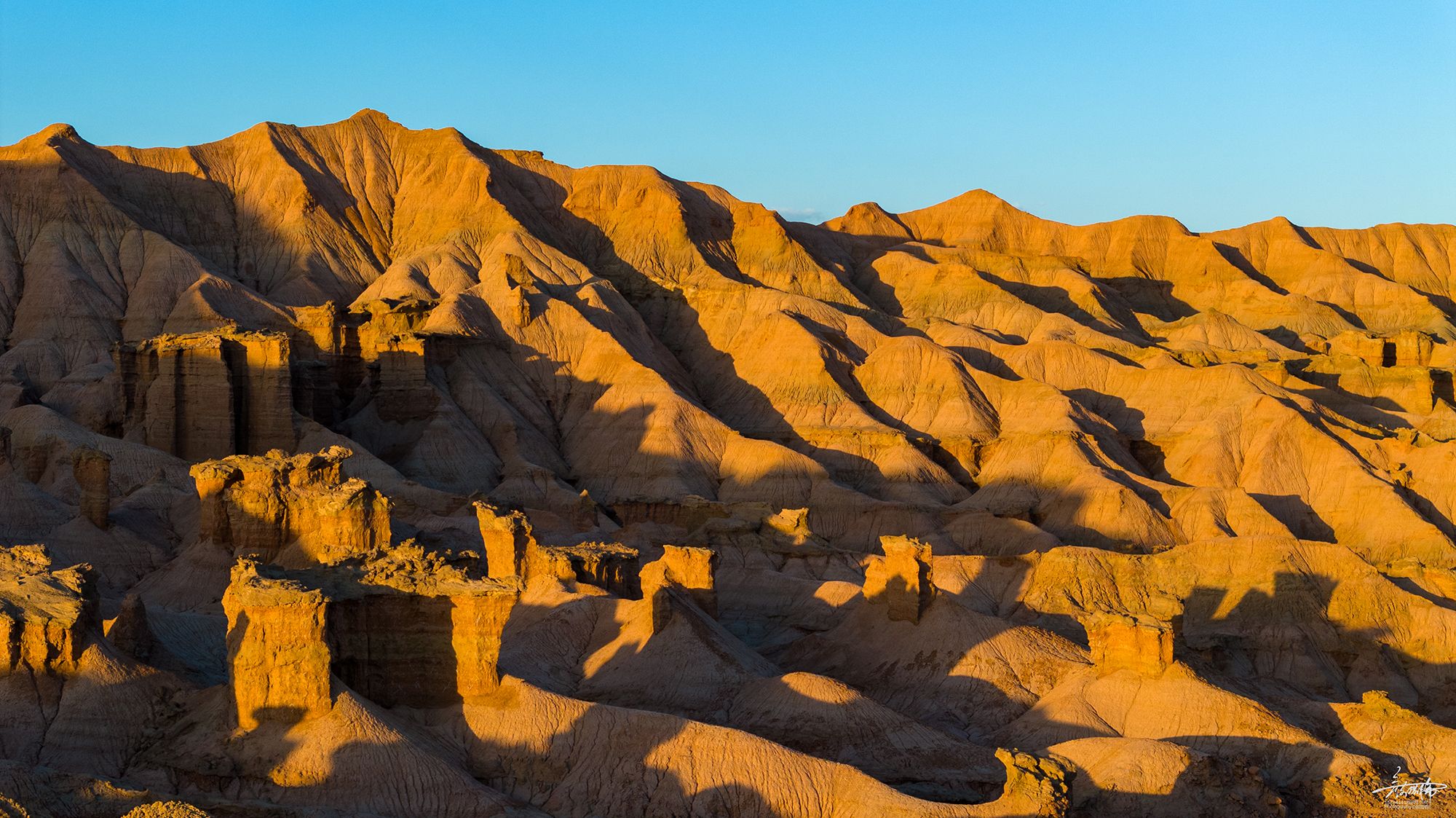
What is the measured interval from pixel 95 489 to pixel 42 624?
27.2 m

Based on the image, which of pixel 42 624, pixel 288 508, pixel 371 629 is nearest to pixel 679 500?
pixel 288 508

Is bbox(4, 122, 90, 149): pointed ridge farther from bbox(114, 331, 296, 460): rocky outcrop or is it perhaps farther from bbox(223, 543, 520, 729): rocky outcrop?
bbox(223, 543, 520, 729): rocky outcrop

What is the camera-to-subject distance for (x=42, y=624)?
4391 centimetres

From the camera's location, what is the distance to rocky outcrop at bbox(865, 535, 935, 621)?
65438 millimetres

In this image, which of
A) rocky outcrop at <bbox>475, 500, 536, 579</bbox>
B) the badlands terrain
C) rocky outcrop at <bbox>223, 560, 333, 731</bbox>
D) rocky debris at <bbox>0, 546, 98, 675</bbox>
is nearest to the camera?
rocky outcrop at <bbox>223, 560, 333, 731</bbox>

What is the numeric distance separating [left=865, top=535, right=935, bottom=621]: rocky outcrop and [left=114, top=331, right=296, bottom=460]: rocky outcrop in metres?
38.6

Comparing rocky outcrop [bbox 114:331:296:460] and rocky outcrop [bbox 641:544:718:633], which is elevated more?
rocky outcrop [bbox 114:331:296:460]

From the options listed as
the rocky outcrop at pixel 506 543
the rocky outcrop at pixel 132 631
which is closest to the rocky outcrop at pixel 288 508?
the rocky outcrop at pixel 506 543

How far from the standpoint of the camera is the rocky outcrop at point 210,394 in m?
94.5

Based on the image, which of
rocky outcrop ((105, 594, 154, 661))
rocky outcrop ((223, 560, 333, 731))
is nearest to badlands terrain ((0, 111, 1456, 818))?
rocky outcrop ((223, 560, 333, 731))

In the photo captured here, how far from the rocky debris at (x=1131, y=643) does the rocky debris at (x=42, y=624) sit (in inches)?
1087

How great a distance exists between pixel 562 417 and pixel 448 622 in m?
74.7

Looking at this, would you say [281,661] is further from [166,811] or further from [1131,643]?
[1131,643]

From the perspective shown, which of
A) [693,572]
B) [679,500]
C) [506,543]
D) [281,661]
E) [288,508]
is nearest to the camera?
[281,661]
